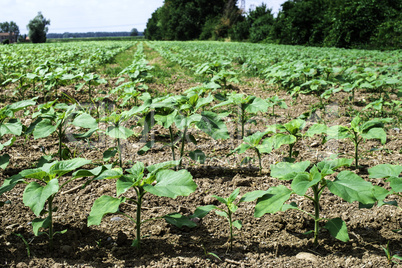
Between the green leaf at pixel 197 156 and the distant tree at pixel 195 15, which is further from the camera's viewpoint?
the distant tree at pixel 195 15

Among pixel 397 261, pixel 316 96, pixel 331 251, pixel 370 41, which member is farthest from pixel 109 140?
pixel 370 41

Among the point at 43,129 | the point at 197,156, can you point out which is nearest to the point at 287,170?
the point at 197,156

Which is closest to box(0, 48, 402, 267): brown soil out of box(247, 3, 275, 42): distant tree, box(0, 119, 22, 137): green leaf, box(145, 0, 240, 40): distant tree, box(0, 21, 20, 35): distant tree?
box(0, 119, 22, 137): green leaf

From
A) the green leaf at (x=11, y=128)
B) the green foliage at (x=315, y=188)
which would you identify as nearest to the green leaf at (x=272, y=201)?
the green foliage at (x=315, y=188)

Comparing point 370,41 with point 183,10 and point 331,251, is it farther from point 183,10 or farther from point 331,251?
point 183,10

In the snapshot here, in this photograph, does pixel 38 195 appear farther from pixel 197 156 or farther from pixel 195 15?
pixel 195 15

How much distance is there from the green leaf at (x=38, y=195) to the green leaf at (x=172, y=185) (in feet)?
1.36

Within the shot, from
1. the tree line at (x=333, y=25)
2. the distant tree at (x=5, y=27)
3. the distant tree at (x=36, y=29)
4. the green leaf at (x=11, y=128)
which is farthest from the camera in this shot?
the distant tree at (x=5, y=27)

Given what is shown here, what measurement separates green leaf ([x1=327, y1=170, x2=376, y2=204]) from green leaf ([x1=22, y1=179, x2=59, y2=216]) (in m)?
1.25

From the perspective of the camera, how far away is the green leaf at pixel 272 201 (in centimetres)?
145

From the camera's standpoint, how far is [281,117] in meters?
4.42

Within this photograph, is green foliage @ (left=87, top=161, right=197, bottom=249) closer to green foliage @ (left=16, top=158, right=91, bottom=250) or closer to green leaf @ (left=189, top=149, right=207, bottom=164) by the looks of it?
green foliage @ (left=16, top=158, right=91, bottom=250)

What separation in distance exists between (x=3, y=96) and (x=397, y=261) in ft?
19.2

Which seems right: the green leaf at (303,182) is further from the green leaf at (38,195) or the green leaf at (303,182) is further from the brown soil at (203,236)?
the green leaf at (38,195)
